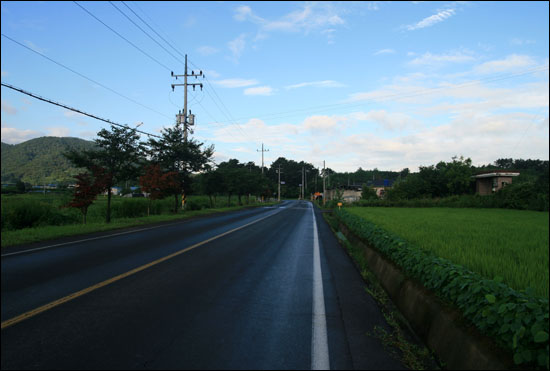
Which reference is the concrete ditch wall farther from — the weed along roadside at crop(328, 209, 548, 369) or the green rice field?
the green rice field

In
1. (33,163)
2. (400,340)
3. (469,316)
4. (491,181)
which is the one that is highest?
(33,163)

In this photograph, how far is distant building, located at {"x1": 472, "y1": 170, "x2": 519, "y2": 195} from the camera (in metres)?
3.53

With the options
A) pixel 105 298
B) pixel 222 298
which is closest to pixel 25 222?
pixel 105 298

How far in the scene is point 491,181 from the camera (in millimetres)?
4312

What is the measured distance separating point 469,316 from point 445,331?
1.16 ft

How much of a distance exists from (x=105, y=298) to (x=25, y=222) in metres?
15.4

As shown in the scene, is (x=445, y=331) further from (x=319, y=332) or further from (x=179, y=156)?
(x=179, y=156)

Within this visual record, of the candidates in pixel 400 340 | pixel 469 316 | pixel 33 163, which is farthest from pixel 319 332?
pixel 33 163

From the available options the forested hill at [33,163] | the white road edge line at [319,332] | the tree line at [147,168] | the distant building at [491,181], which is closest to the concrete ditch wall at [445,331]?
the white road edge line at [319,332]

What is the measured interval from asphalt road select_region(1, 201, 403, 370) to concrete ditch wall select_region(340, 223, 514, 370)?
49 centimetres

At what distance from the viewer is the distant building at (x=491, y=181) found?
11.6 ft

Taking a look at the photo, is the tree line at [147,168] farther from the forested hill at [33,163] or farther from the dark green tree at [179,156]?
the forested hill at [33,163]

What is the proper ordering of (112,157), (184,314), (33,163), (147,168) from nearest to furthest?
(184,314) < (112,157) < (147,168) < (33,163)

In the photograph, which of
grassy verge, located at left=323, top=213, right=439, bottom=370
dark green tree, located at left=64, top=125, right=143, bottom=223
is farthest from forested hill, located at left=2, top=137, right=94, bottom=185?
grassy verge, located at left=323, top=213, right=439, bottom=370
